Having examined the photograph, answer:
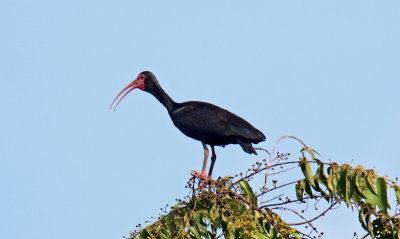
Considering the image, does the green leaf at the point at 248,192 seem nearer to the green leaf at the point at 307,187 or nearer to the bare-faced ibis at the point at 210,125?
the green leaf at the point at 307,187

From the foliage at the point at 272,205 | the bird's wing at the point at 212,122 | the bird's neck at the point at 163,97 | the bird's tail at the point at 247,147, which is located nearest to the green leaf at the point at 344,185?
the foliage at the point at 272,205

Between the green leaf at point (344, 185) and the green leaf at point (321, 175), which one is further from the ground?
the green leaf at point (321, 175)

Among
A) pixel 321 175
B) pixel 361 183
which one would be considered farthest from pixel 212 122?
pixel 361 183

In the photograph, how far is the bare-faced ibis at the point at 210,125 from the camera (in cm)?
1015

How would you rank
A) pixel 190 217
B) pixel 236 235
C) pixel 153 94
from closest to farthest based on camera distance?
pixel 236 235, pixel 190 217, pixel 153 94

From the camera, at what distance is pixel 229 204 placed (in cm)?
634

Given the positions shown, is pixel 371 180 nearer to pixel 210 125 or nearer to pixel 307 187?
pixel 307 187

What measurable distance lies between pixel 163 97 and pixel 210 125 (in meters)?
1.55

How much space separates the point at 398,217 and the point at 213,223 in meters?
1.46

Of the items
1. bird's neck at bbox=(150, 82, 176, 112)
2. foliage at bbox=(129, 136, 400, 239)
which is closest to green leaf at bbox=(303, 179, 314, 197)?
foliage at bbox=(129, 136, 400, 239)

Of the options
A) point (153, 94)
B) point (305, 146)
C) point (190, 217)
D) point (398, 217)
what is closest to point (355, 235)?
point (398, 217)

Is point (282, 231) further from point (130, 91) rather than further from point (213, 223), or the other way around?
point (130, 91)

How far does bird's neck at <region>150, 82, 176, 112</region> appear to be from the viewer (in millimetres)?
11735

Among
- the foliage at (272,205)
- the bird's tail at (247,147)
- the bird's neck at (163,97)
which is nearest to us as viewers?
the foliage at (272,205)
